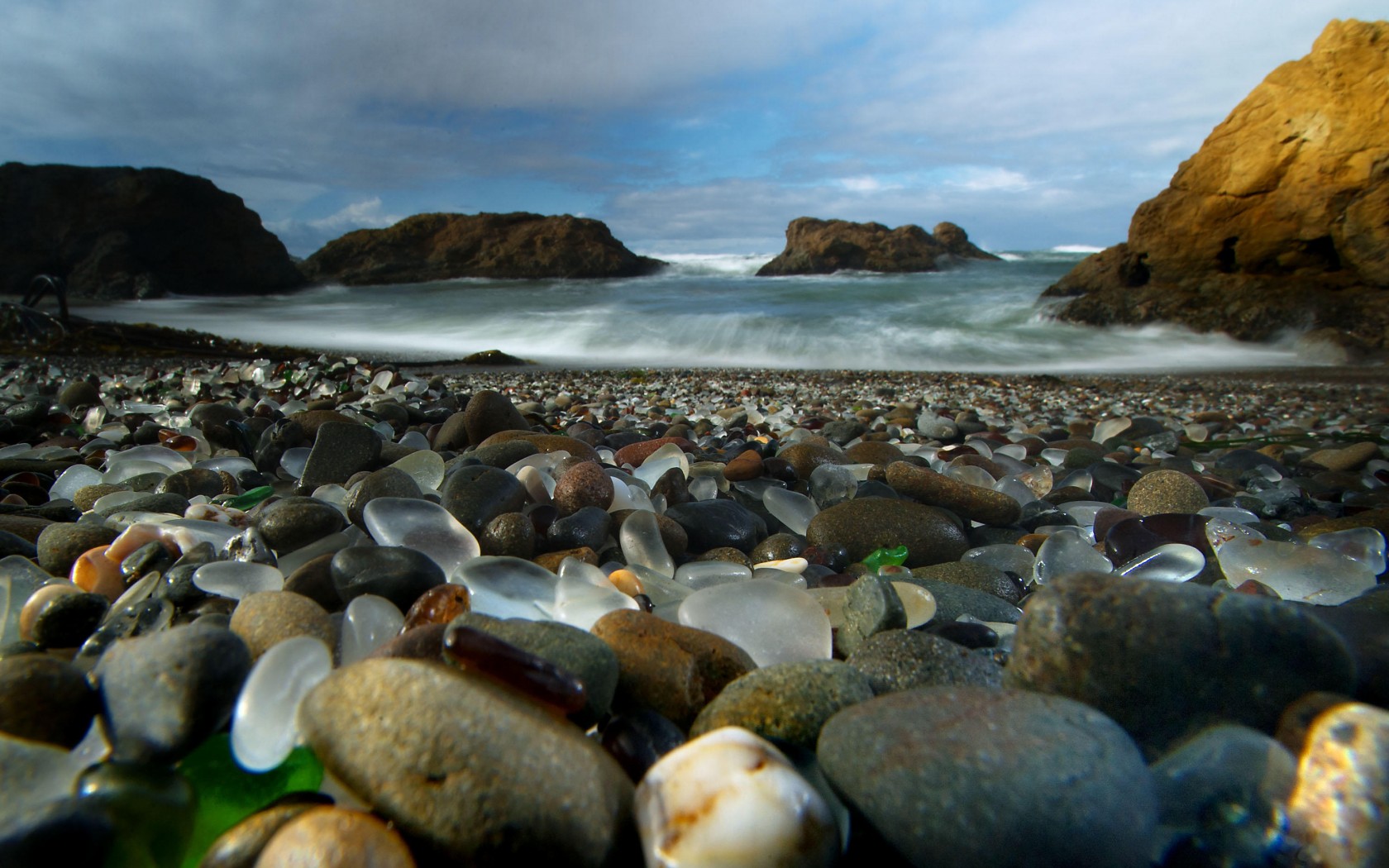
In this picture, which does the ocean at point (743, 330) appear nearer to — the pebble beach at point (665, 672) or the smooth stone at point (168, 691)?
the pebble beach at point (665, 672)

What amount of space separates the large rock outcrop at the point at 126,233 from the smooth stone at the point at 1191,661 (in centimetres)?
1900

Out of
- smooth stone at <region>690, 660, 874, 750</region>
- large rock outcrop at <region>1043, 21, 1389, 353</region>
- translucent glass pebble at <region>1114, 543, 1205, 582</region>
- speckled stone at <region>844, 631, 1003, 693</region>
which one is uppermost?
large rock outcrop at <region>1043, 21, 1389, 353</region>

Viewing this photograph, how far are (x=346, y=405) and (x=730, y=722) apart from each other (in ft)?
8.53

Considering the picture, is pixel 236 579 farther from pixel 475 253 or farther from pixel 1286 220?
pixel 475 253

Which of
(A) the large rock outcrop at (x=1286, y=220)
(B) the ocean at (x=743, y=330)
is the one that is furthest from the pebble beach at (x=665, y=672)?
(A) the large rock outcrop at (x=1286, y=220)

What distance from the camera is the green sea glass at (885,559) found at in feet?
4.35

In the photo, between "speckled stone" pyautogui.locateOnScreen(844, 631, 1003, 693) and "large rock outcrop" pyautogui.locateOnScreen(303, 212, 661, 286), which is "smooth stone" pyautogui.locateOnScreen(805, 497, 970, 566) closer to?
"speckled stone" pyautogui.locateOnScreen(844, 631, 1003, 693)

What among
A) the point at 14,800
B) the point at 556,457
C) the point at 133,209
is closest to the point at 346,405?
the point at 556,457

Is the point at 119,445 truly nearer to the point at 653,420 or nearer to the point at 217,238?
the point at 653,420

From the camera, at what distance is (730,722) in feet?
2.12

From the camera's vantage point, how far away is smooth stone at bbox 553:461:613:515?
1389mm

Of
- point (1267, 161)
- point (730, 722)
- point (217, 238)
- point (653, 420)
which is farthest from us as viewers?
point (217, 238)

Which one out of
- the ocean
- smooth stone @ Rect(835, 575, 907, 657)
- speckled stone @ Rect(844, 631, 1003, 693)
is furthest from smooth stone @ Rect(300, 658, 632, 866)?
the ocean

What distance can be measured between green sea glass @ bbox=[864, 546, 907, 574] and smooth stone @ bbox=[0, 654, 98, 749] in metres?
1.11
